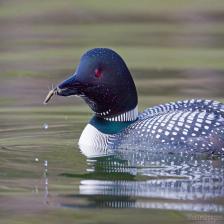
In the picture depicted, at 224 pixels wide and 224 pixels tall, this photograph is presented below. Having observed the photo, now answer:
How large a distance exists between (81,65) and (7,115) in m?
1.88

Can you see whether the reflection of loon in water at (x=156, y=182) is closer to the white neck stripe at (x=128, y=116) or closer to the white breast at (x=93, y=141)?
the white breast at (x=93, y=141)

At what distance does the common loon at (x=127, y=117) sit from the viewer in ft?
32.5

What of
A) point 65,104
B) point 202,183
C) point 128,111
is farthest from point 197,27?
point 202,183

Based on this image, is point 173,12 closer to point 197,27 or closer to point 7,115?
point 197,27

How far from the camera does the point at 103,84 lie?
10383mm

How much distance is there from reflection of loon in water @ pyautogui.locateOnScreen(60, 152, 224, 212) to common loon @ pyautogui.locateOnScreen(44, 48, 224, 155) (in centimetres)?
13

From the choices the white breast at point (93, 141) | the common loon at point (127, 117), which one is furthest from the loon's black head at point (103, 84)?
Answer: the white breast at point (93, 141)

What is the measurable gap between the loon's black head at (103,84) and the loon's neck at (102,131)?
52 millimetres

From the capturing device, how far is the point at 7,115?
12.0m

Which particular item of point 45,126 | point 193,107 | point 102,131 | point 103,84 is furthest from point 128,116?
point 45,126

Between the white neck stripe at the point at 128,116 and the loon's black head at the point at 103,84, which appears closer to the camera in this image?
the loon's black head at the point at 103,84

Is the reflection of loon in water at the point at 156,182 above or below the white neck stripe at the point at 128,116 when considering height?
below

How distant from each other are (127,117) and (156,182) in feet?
4.78

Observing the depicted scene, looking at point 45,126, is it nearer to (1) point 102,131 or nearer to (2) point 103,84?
(1) point 102,131
